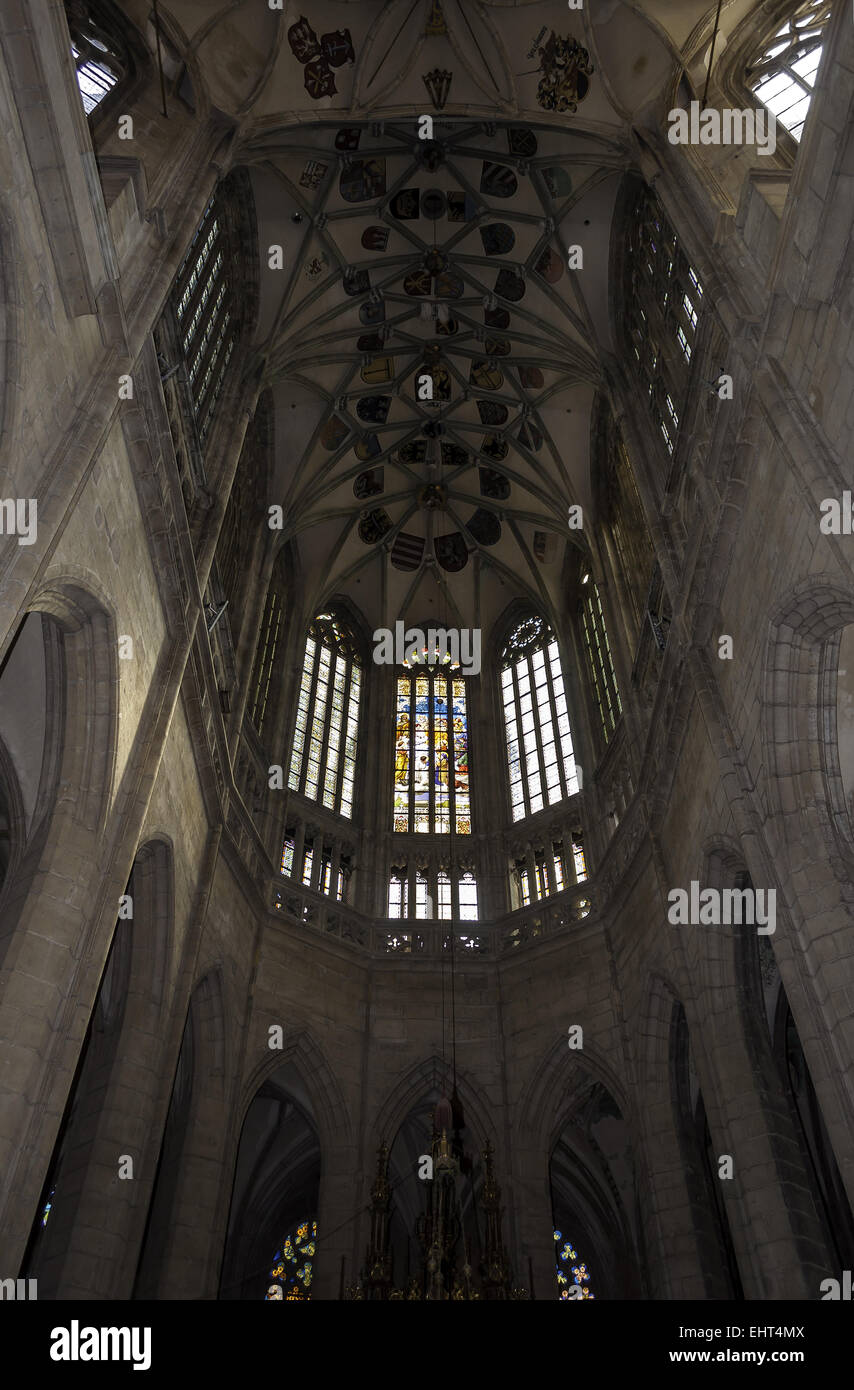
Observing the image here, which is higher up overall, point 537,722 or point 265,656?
point 537,722

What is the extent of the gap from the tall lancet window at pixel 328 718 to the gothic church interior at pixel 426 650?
0.14 metres

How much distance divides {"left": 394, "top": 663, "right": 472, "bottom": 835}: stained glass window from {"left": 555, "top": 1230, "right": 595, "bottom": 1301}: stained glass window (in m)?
7.98

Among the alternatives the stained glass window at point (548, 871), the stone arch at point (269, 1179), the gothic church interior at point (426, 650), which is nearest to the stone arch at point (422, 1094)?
the gothic church interior at point (426, 650)

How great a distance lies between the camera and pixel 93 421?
10.2 m

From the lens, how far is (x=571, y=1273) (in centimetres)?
1884

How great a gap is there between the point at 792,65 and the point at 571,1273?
794 inches

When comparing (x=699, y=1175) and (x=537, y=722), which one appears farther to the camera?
(x=537, y=722)

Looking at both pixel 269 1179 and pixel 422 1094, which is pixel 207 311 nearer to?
pixel 422 1094

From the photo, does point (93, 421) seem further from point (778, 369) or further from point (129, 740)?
point (778, 369)

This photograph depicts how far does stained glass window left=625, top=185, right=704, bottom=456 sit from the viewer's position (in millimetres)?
15656

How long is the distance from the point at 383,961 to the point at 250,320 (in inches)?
479

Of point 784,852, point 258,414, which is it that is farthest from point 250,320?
point 784,852

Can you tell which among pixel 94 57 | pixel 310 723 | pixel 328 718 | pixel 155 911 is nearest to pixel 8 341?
pixel 155 911

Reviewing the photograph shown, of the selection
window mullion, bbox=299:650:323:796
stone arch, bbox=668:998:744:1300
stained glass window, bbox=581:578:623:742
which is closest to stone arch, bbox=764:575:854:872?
stone arch, bbox=668:998:744:1300
